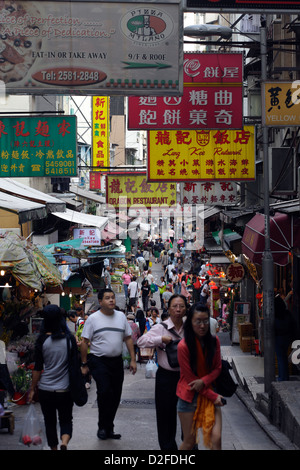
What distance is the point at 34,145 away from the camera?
1450 centimetres

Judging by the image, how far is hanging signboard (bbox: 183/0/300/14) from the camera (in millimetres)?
8984

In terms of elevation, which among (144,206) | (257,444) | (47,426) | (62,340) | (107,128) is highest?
(107,128)

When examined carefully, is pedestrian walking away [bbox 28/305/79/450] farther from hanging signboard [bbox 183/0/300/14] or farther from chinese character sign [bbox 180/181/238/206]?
chinese character sign [bbox 180/181/238/206]

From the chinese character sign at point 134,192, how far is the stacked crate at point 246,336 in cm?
635

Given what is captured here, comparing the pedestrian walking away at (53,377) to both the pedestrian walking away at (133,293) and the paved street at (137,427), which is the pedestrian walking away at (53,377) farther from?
the pedestrian walking away at (133,293)

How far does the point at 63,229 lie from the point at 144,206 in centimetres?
681

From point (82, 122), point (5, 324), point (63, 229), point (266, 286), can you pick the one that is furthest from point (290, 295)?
point (82, 122)

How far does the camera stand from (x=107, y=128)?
3281cm

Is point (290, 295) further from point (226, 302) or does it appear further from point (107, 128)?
point (107, 128)

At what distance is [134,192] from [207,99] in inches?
454

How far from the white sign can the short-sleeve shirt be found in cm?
1440

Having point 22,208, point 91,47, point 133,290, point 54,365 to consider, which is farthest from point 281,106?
point 133,290

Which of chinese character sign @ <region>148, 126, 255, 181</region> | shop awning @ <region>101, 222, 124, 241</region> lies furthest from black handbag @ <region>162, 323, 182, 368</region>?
shop awning @ <region>101, 222, 124, 241</region>

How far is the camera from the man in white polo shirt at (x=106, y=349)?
8.30m
